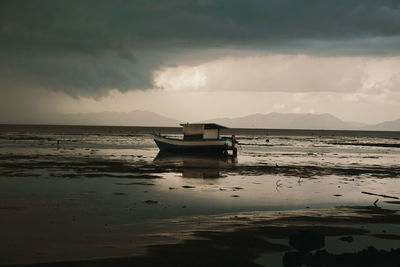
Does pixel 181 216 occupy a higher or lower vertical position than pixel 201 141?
lower

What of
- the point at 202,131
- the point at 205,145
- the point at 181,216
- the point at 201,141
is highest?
the point at 202,131

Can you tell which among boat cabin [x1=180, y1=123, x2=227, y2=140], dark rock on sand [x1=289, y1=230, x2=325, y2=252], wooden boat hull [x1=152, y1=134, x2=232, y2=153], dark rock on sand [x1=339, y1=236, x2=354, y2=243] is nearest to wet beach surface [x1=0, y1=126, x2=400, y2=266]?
dark rock on sand [x1=339, y1=236, x2=354, y2=243]

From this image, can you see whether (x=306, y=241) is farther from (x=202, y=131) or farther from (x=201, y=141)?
(x=202, y=131)

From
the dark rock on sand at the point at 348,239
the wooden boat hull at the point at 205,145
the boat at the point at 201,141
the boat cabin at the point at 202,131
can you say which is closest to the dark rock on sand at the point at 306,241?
the dark rock on sand at the point at 348,239

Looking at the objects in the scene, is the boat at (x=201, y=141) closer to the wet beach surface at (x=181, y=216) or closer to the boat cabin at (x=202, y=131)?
the boat cabin at (x=202, y=131)

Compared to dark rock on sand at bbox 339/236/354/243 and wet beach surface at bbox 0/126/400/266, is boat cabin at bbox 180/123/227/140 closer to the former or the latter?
wet beach surface at bbox 0/126/400/266

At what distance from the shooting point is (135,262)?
28.2ft

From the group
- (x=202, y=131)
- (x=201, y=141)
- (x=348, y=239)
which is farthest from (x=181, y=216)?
(x=202, y=131)

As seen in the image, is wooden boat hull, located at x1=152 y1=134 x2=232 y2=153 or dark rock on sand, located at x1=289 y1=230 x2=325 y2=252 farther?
wooden boat hull, located at x1=152 y1=134 x2=232 y2=153

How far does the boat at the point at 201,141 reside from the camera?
44.5 metres

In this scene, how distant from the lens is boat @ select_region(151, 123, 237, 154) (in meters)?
44.5

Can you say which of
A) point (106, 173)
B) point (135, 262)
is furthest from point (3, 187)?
point (135, 262)

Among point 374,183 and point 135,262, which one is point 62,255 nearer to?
point 135,262

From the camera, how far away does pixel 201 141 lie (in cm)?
4434
